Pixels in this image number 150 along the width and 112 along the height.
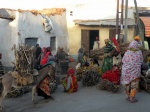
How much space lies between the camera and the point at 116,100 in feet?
28.5

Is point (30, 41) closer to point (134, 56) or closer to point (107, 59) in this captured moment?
point (107, 59)

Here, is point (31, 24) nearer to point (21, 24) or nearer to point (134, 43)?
point (21, 24)

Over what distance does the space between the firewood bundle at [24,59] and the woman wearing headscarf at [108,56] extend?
11.4ft

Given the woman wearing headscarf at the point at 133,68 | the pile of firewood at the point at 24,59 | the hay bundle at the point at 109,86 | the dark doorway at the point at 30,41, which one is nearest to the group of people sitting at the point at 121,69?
the woman wearing headscarf at the point at 133,68

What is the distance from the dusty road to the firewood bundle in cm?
110

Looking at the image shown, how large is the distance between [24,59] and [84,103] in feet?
7.18

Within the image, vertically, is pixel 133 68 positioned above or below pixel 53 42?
below

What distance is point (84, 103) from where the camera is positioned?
8555mm

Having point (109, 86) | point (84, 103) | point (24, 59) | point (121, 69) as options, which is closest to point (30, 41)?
point (121, 69)

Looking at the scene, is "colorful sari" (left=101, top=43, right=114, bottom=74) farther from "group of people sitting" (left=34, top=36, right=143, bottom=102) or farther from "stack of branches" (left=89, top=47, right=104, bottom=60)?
"stack of branches" (left=89, top=47, right=104, bottom=60)

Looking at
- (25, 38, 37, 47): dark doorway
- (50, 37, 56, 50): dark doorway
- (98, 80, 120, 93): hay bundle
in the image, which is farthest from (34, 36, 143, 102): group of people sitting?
(50, 37, 56, 50): dark doorway

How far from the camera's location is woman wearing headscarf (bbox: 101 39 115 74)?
10670 mm

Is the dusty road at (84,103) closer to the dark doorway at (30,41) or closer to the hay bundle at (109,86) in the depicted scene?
the hay bundle at (109,86)

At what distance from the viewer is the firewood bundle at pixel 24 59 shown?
8.04m
